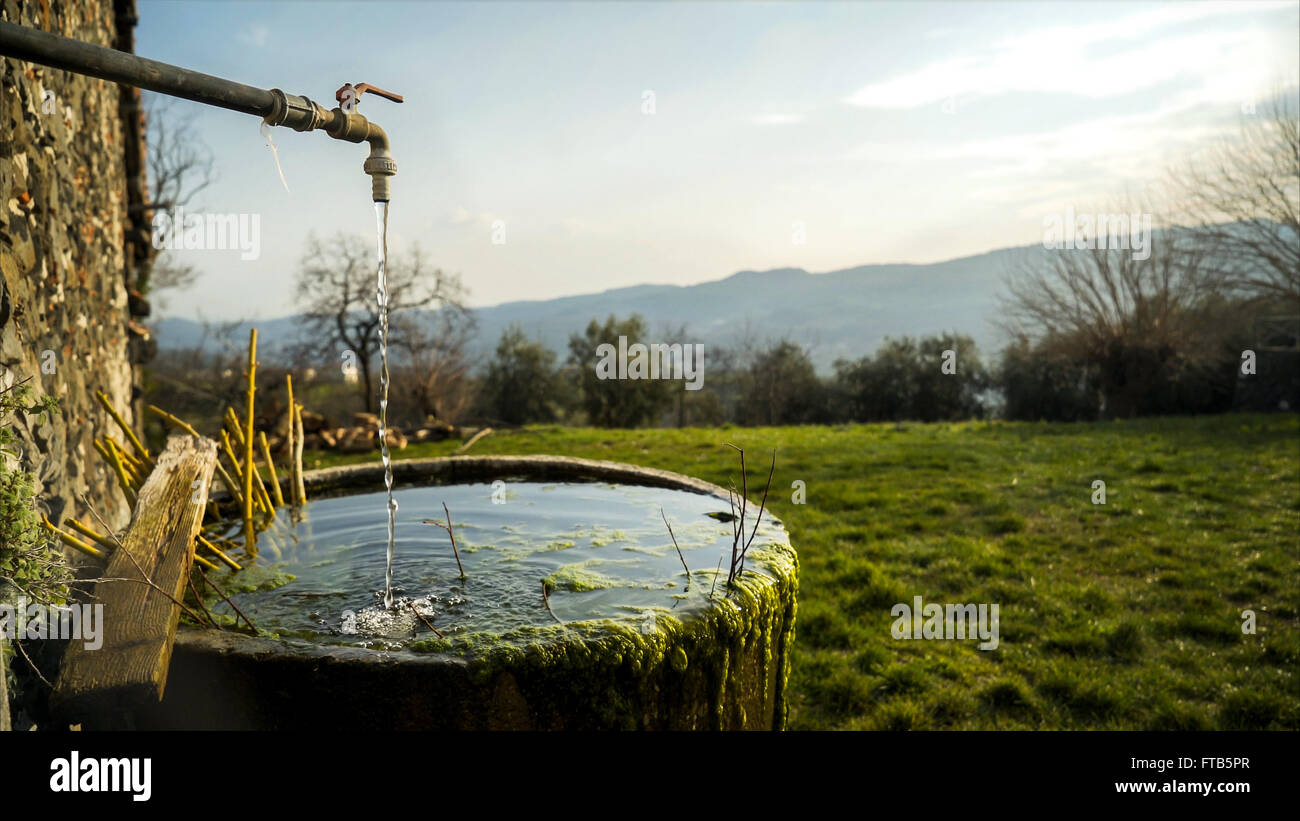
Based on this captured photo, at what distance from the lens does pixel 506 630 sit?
2066 mm

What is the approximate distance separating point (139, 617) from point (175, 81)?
1364 millimetres

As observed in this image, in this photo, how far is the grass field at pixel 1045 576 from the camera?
380 cm

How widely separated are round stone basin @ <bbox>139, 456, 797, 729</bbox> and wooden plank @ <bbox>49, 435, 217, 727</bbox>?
0.08 meters

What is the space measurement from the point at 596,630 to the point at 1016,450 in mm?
10299

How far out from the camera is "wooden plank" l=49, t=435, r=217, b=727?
5.79 feet

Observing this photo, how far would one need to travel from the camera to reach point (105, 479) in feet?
13.2

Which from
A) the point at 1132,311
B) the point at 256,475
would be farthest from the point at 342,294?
the point at 1132,311

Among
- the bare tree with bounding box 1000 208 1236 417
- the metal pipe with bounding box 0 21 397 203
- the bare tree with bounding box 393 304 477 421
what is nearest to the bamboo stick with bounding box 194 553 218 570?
the metal pipe with bounding box 0 21 397 203

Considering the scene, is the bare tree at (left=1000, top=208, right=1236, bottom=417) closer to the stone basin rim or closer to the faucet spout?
the stone basin rim

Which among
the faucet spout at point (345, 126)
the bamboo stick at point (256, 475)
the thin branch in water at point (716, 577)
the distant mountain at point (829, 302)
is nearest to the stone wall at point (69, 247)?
the bamboo stick at point (256, 475)

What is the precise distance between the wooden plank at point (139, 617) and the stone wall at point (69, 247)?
541 millimetres

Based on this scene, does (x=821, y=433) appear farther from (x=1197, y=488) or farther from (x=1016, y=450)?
(x=1197, y=488)

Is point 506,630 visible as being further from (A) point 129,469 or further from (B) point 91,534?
(A) point 129,469
